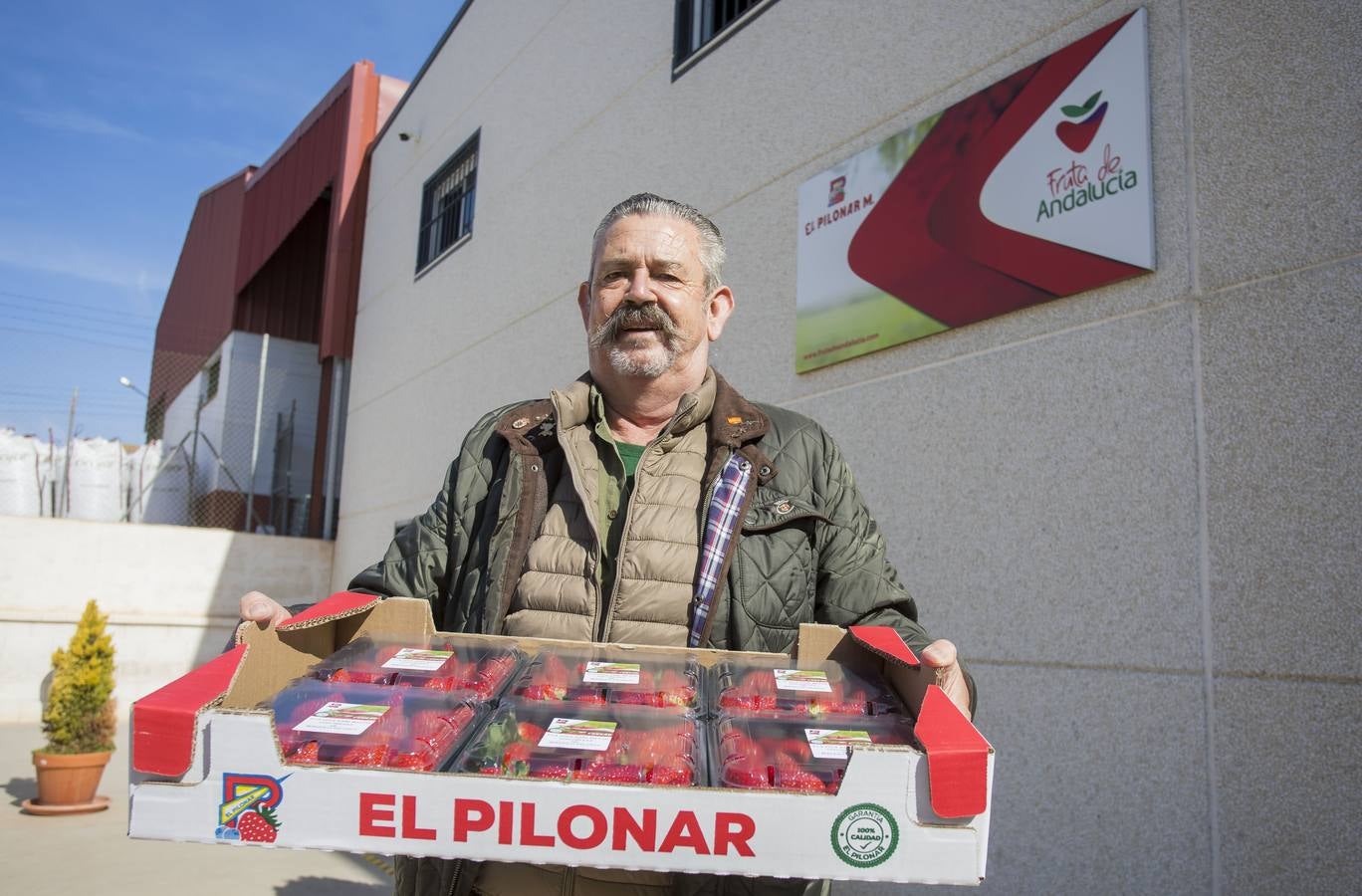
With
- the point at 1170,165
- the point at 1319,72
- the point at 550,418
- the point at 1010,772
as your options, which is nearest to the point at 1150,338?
the point at 1170,165

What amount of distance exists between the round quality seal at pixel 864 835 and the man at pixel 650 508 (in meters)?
0.57

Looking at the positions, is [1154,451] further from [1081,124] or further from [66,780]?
[66,780]

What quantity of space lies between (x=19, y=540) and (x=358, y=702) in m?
13.0

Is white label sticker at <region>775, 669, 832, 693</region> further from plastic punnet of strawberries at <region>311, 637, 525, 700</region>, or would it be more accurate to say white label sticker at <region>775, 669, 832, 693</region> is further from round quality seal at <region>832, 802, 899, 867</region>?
plastic punnet of strawberries at <region>311, 637, 525, 700</region>

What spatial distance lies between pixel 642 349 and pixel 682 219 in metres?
0.33

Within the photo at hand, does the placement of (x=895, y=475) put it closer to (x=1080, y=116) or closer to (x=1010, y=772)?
(x=1010, y=772)

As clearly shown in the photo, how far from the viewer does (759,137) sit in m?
5.65

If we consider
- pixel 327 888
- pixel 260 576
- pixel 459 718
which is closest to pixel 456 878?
pixel 459 718

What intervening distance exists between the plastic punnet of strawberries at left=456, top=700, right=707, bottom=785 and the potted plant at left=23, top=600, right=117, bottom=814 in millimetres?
6885

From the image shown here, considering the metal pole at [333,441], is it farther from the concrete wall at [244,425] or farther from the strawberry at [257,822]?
the strawberry at [257,822]

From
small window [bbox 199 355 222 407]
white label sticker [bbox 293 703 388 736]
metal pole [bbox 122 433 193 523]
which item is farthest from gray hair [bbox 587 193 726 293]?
small window [bbox 199 355 222 407]

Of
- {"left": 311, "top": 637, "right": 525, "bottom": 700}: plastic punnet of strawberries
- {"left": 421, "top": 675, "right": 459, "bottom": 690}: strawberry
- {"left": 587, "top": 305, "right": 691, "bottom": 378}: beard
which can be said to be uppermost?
{"left": 587, "top": 305, "right": 691, "bottom": 378}: beard

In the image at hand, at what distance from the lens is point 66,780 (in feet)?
22.3

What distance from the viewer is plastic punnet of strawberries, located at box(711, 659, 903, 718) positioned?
63.9 inches
